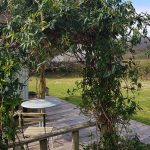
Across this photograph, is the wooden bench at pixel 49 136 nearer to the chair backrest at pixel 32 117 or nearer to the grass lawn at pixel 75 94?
the chair backrest at pixel 32 117

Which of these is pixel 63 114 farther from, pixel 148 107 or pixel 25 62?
pixel 25 62

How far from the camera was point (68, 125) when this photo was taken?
38.6ft

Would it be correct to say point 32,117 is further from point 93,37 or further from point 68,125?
point 93,37

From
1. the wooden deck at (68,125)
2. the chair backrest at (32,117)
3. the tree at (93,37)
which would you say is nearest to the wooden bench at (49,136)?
the wooden deck at (68,125)

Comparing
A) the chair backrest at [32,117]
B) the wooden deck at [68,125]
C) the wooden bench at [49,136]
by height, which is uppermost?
the wooden bench at [49,136]

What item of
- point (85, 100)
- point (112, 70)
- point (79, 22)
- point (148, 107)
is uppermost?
point (79, 22)

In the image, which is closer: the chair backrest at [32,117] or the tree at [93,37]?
the tree at [93,37]

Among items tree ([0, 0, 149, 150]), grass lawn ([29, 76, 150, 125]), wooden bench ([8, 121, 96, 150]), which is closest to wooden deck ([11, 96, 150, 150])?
wooden bench ([8, 121, 96, 150])

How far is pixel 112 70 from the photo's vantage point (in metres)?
5.05

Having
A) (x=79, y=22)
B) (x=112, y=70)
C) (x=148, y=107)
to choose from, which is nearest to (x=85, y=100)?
(x=112, y=70)

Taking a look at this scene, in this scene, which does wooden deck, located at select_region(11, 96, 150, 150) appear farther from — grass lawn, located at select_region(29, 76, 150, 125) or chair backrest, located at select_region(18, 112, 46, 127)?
grass lawn, located at select_region(29, 76, 150, 125)

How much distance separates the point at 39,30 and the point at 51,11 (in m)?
0.36

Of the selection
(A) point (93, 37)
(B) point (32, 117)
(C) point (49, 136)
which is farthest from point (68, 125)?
(A) point (93, 37)

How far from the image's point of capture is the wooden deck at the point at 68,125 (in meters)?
9.47
